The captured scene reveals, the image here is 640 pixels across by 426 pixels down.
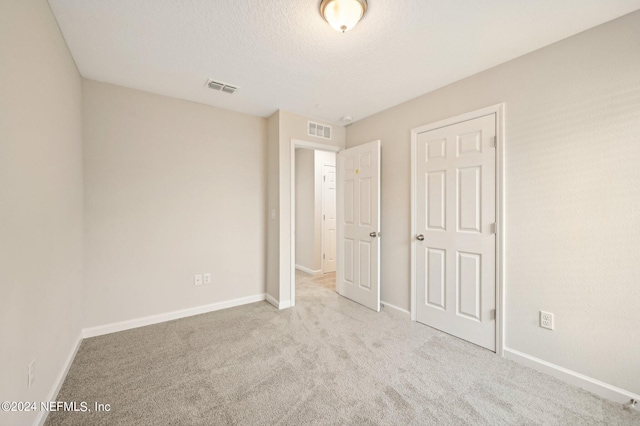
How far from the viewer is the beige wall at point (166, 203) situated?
257 cm

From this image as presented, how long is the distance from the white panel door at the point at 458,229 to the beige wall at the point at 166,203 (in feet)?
6.95

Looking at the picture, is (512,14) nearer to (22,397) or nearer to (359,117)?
(359,117)

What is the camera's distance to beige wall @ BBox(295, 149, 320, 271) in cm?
507

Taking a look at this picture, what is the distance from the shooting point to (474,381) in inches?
74.0

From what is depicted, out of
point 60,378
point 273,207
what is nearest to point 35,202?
point 60,378

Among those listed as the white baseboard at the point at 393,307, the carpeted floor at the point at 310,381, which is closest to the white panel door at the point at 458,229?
the white baseboard at the point at 393,307

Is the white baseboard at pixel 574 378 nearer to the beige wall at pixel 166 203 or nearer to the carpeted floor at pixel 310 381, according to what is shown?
the carpeted floor at pixel 310 381

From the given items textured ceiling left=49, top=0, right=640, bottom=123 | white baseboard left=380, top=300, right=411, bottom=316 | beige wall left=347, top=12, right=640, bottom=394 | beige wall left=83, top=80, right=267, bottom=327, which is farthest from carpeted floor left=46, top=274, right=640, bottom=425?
textured ceiling left=49, top=0, right=640, bottom=123

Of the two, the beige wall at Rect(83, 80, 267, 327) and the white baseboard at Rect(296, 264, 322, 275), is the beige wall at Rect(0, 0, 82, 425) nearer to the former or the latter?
the beige wall at Rect(83, 80, 267, 327)

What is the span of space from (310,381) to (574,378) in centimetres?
191

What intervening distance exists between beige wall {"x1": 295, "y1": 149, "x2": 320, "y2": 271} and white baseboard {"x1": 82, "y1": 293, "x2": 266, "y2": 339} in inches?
66.8

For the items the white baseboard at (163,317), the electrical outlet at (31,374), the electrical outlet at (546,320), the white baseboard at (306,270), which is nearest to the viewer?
the electrical outlet at (31,374)

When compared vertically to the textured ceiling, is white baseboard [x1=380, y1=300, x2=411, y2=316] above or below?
below

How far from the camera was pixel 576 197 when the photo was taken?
187 cm
